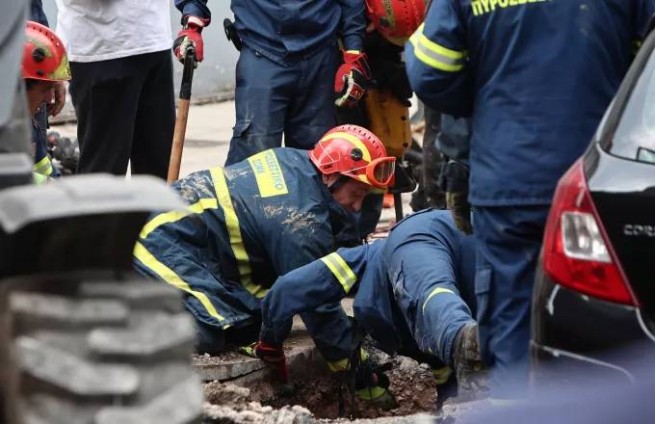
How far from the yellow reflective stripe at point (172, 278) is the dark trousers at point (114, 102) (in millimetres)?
1136

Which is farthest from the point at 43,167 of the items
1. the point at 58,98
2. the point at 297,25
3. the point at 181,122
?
the point at 297,25

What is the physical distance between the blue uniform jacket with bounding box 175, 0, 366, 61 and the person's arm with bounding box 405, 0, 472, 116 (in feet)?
8.56

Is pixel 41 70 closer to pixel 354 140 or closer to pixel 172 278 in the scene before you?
pixel 172 278

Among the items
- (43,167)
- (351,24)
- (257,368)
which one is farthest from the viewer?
(351,24)

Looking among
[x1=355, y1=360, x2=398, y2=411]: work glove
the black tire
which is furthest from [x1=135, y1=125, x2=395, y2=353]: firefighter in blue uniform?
the black tire

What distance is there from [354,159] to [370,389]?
1038mm

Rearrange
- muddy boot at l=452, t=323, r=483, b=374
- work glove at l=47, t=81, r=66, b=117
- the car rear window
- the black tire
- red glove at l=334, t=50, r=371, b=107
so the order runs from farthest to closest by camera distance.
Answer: red glove at l=334, t=50, r=371, b=107
work glove at l=47, t=81, r=66, b=117
muddy boot at l=452, t=323, r=483, b=374
the car rear window
the black tire

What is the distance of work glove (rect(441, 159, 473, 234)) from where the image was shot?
5.16 meters

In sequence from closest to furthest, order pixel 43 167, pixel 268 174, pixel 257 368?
pixel 257 368
pixel 268 174
pixel 43 167

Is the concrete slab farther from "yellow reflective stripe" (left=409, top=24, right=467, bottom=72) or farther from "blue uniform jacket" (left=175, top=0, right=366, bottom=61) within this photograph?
"yellow reflective stripe" (left=409, top=24, right=467, bottom=72)

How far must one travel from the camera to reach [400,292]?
5797 millimetres

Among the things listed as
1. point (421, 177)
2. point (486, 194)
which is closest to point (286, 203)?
point (486, 194)

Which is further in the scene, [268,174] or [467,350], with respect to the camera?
[268,174]

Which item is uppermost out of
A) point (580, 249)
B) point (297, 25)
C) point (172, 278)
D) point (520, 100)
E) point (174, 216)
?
point (520, 100)
